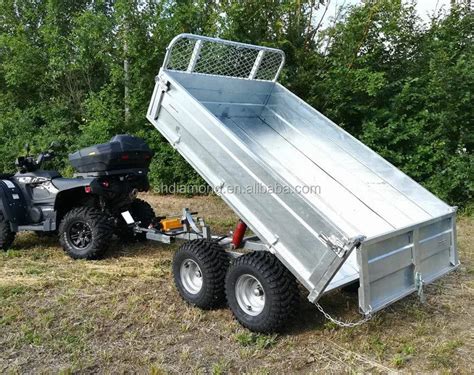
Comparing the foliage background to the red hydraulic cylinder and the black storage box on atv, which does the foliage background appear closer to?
the black storage box on atv

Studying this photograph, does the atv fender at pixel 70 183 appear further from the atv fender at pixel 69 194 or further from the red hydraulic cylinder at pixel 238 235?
the red hydraulic cylinder at pixel 238 235

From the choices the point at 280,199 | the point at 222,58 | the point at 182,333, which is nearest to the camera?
the point at 280,199

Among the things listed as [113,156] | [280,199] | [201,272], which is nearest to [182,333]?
[201,272]

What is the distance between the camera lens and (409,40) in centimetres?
856

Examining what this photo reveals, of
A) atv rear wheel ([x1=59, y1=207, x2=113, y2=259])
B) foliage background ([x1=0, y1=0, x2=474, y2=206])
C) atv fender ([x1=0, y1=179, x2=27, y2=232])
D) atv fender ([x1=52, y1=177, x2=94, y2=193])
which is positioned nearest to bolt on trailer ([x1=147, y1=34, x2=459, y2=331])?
atv fender ([x1=52, y1=177, x2=94, y2=193])

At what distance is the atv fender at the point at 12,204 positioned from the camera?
17.0ft

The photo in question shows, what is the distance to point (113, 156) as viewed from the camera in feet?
16.0

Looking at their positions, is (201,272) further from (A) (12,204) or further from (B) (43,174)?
(A) (12,204)

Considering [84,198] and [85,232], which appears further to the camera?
[84,198]

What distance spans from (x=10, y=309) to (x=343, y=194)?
3033 mm

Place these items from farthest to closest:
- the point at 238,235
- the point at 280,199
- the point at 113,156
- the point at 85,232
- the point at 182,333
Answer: the point at 85,232 < the point at 113,156 < the point at 238,235 < the point at 182,333 < the point at 280,199

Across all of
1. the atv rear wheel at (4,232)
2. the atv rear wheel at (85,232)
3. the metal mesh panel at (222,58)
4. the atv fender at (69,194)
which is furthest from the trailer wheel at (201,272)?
the atv rear wheel at (4,232)

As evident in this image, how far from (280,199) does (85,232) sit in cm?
276

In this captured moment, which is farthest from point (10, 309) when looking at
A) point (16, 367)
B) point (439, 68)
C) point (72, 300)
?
point (439, 68)
